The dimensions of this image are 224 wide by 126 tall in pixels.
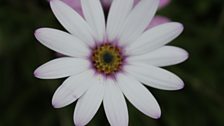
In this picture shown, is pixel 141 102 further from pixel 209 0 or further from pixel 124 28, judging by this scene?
pixel 209 0

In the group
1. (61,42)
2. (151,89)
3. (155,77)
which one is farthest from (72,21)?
(151,89)

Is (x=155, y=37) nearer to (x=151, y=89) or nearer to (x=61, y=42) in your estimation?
(x=61, y=42)

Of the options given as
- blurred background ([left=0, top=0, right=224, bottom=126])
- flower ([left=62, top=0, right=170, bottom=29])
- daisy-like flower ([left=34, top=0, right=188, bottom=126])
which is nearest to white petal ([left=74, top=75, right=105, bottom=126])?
daisy-like flower ([left=34, top=0, right=188, bottom=126])

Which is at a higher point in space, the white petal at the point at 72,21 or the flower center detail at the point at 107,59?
the white petal at the point at 72,21

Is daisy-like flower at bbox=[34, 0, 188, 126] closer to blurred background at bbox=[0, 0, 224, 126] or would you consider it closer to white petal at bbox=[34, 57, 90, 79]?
white petal at bbox=[34, 57, 90, 79]

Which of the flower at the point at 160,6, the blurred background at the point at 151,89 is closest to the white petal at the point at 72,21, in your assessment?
the flower at the point at 160,6

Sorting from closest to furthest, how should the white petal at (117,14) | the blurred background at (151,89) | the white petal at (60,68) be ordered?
the white petal at (60,68), the white petal at (117,14), the blurred background at (151,89)

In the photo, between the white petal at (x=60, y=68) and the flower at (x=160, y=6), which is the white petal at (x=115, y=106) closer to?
the white petal at (x=60, y=68)

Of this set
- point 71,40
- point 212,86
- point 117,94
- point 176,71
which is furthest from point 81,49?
point 212,86
